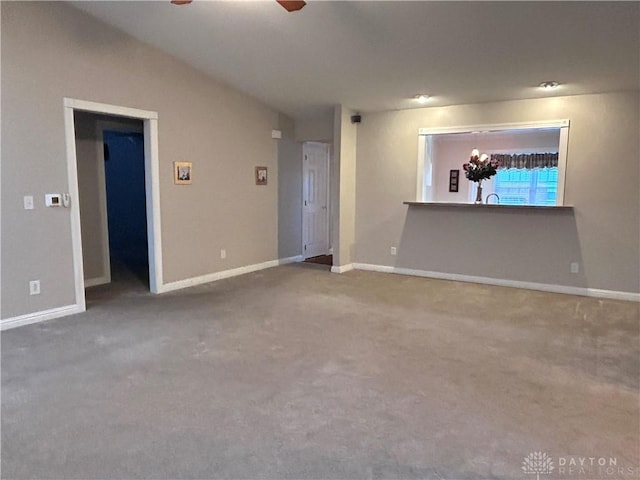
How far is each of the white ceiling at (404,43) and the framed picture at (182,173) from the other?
48.4 inches

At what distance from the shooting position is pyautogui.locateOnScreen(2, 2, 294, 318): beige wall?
3.87 metres

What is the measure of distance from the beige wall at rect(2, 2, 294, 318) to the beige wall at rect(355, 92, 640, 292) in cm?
175

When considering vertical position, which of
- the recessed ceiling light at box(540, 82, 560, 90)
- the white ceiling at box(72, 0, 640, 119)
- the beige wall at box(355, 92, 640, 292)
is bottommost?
the beige wall at box(355, 92, 640, 292)

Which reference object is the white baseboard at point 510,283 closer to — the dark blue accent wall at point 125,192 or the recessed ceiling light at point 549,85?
the recessed ceiling light at point 549,85

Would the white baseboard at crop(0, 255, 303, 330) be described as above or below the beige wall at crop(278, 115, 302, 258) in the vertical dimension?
below

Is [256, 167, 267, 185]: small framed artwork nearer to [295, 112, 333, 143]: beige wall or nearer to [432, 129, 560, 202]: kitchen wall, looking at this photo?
[295, 112, 333, 143]: beige wall

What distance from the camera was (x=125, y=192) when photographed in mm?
9008

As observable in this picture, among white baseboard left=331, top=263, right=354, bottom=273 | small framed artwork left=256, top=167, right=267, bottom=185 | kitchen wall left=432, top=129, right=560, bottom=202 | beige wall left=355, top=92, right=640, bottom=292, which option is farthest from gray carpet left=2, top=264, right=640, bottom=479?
kitchen wall left=432, top=129, right=560, bottom=202

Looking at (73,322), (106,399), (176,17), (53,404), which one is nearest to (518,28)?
(176,17)

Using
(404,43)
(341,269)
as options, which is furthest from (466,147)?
(404,43)

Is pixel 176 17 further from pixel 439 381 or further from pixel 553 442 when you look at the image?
pixel 553 442

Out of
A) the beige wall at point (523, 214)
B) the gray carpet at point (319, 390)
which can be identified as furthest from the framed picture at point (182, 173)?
the beige wall at point (523, 214)

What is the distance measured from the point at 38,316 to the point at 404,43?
4.35 meters

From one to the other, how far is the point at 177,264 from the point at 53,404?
9.74ft
